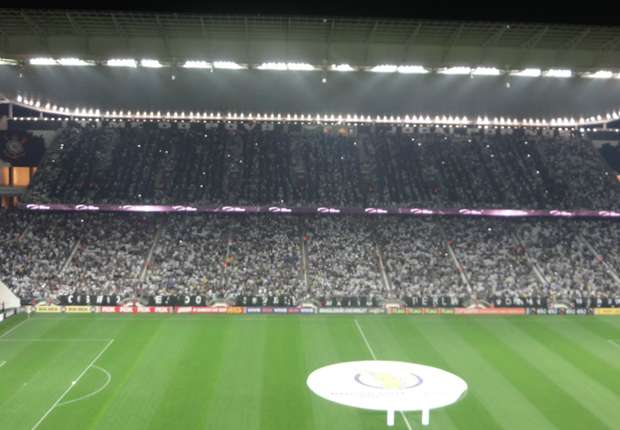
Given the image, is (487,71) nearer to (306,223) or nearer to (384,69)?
(384,69)

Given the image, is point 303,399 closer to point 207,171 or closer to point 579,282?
point 579,282

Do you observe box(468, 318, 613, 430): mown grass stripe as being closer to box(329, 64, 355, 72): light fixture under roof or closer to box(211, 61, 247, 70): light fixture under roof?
box(329, 64, 355, 72): light fixture under roof

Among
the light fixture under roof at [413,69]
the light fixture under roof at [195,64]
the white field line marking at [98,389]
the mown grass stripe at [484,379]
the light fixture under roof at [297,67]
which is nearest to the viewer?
the mown grass stripe at [484,379]

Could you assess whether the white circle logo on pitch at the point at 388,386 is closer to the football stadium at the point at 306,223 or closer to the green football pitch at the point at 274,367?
the football stadium at the point at 306,223

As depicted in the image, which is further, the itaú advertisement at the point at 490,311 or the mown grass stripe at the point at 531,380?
the itaú advertisement at the point at 490,311

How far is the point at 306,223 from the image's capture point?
174ft

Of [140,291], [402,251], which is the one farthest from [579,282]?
[140,291]

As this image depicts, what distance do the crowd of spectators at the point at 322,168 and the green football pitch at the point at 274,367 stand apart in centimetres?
1522

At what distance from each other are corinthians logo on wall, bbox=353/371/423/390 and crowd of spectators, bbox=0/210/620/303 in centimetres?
1823

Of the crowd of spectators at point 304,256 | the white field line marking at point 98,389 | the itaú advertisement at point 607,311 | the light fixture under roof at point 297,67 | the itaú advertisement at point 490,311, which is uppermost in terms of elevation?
the light fixture under roof at point 297,67

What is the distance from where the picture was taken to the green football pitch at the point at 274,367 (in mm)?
22750

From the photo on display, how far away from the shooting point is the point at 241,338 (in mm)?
35125

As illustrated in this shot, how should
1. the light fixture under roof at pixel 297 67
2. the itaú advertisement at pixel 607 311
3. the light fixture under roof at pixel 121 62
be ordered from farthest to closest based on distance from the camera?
the itaú advertisement at pixel 607 311 → the light fixture under roof at pixel 297 67 → the light fixture under roof at pixel 121 62

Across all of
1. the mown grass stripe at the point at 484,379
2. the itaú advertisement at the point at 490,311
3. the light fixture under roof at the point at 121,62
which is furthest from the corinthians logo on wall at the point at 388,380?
the itaú advertisement at the point at 490,311
